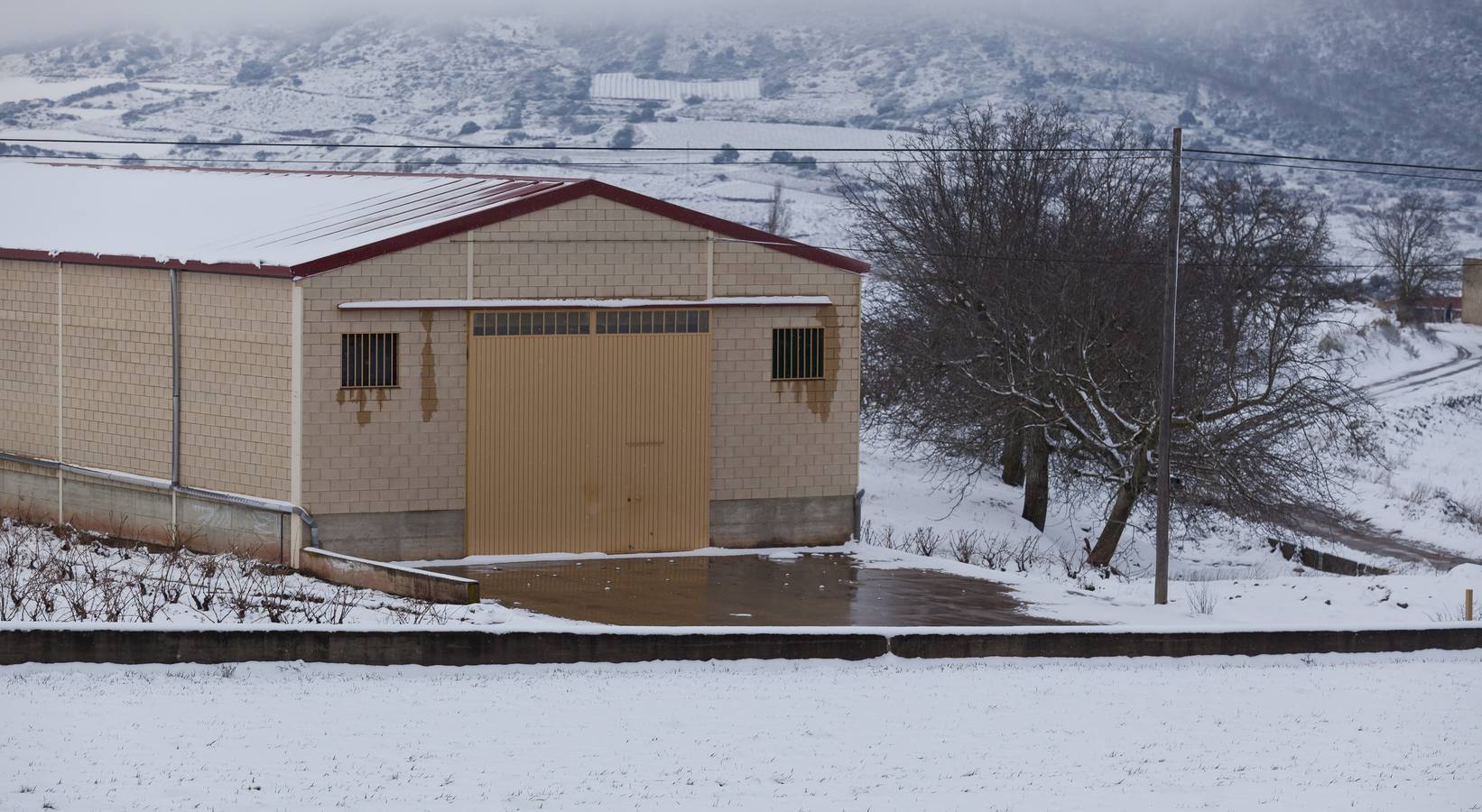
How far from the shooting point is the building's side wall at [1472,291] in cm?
7769

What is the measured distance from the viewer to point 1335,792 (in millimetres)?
12953

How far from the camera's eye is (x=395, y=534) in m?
20.1

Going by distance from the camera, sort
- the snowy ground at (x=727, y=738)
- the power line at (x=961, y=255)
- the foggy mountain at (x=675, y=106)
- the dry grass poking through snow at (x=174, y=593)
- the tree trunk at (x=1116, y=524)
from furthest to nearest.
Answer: the foggy mountain at (x=675, y=106), the tree trunk at (x=1116, y=524), the power line at (x=961, y=255), the dry grass poking through snow at (x=174, y=593), the snowy ground at (x=727, y=738)

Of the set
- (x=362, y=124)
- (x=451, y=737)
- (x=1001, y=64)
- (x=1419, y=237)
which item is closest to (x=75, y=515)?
(x=451, y=737)

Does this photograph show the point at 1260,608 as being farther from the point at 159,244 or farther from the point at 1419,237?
the point at 1419,237

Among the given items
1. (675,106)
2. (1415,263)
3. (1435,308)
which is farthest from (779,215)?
(675,106)

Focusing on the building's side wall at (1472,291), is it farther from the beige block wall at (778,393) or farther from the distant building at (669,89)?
the distant building at (669,89)

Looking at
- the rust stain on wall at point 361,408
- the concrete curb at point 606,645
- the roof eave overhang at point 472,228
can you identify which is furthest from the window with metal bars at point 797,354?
the concrete curb at point 606,645

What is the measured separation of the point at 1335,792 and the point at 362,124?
541ft

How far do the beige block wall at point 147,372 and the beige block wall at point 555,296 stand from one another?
629mm

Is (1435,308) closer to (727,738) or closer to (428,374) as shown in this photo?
(428,374)

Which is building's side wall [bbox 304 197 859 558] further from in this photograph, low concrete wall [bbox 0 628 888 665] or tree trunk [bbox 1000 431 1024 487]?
tree trunk [bbox 1000 431 1024 487]

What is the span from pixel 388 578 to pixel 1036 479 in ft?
63.6

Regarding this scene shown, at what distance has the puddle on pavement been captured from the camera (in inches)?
721
